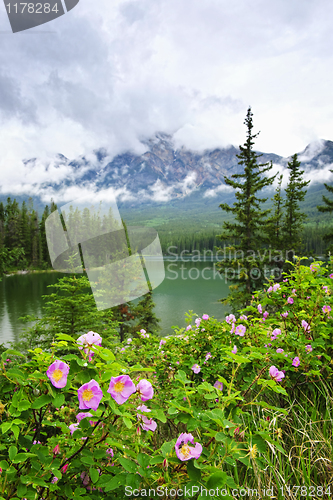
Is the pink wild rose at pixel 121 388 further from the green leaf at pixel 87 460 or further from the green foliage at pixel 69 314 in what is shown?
the green foliage at pixel 69 314

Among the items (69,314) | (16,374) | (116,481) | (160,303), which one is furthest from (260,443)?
(160,303)

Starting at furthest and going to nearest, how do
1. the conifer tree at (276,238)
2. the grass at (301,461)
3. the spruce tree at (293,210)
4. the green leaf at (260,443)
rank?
the spruce tree at (293,210) → the conifer tree at (276,238) → the grass at (301,461) → the green leaf at (260,443)

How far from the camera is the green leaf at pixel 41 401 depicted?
2.67 ft

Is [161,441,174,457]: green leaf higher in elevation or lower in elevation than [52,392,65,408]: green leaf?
lower

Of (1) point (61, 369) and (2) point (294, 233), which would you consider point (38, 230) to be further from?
(1) point (61, 369)

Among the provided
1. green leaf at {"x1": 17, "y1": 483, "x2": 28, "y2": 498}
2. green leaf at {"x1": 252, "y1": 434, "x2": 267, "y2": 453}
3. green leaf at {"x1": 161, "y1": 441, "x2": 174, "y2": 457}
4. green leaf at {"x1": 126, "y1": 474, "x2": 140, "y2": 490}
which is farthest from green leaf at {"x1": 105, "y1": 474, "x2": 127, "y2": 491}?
green leaf at {"x1": 252, "y1": 434, "x2": 267, "y2": 453}

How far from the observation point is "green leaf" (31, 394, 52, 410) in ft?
2.67

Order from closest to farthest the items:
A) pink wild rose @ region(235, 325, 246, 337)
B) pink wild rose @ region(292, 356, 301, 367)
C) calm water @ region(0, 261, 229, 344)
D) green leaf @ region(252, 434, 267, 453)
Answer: green leaf @ region(252, 434, 267, 453) → pink wild rose @ region(292, 356, 301, 367) → pink wild rose @ region(235, 325, 246, 337) → calm water @ region(0, 261, 229, 344)

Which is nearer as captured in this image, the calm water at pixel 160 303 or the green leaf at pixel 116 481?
the green leaf at pixel 116 481

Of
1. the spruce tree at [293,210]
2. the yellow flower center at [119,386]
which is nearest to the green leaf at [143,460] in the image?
the yellow flower center at [119,386]

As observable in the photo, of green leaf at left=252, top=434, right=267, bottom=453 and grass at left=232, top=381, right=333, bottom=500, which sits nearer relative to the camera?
green leaf at left=252, top=434, right=267, bottom=453

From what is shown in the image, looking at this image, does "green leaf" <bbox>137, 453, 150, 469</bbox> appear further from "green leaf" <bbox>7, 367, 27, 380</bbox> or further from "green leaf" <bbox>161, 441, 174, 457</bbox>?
"green leaf" <bbox>7, 367, 27, 380</bbox>

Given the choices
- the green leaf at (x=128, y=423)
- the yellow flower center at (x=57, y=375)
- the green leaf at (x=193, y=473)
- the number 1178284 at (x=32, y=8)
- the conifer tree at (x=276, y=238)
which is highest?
the number 1178284 at (x=32, y=8)

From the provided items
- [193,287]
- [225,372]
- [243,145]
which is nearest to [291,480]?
[225,372]
